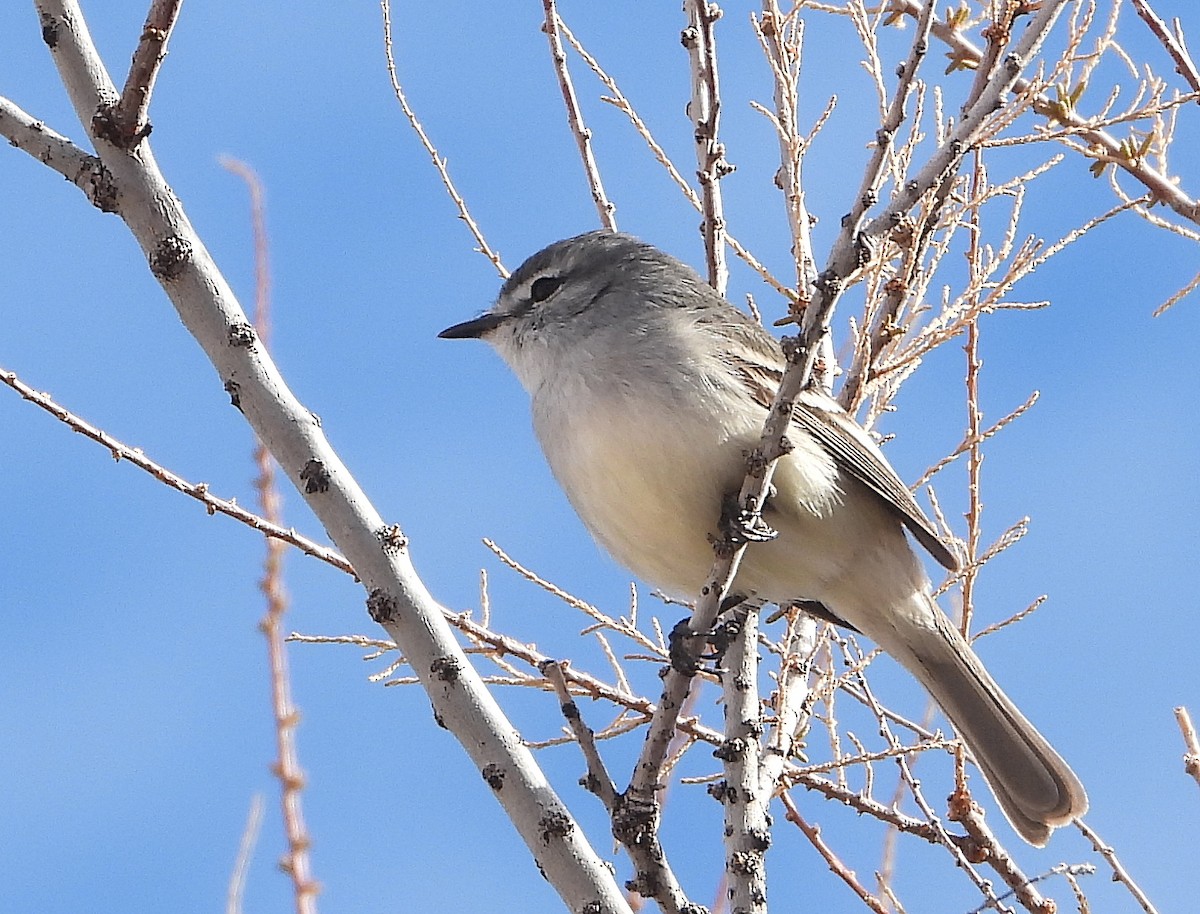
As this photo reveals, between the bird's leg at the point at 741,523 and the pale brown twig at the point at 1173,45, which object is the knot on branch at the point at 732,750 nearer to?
the bird's leg at the point at 741,523

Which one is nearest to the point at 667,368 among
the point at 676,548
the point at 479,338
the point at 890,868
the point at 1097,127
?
the point at 676,548

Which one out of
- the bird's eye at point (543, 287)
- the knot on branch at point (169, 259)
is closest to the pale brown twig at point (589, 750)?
the knot on branch at point (169, 259)

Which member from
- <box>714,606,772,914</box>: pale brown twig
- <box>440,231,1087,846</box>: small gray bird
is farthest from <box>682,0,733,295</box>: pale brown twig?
<box>714,606,772,914</box>: pale brown twig

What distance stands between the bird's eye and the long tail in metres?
1.76

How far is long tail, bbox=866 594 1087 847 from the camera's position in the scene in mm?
4844

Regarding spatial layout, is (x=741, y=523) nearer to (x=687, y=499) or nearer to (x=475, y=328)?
(x=687, y=499)

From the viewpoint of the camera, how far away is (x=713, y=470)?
13.9 ft

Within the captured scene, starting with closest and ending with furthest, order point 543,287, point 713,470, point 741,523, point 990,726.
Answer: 1. point 741,523
2. point 713,470
3. point 990,726
4. point 543,287

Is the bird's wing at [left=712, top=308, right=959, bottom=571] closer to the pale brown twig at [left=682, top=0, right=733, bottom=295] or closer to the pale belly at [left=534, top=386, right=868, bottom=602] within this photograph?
the pale belly at [left=534, top=386, right=868, bottom=602]

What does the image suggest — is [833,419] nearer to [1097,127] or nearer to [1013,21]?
[1097,127]

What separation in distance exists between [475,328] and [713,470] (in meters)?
1.42

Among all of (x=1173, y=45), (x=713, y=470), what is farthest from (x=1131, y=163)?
(x=713, y=470)

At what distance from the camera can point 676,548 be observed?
4449mm

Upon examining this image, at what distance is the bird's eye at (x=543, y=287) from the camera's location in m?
5.22
